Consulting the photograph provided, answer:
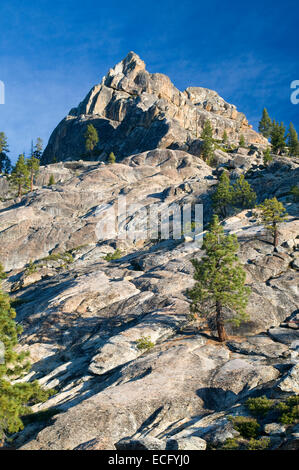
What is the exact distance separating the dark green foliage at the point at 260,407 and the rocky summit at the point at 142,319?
10cm

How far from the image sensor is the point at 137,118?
120m

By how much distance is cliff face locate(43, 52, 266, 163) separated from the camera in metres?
113

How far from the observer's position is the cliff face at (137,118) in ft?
370

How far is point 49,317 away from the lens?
3438cm

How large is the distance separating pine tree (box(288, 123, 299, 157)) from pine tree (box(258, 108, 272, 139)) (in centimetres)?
2943

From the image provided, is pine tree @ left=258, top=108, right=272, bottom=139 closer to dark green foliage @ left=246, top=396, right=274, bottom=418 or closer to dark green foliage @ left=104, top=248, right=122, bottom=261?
dark green foliage @ left=104, top=248, right=122, bottom=261

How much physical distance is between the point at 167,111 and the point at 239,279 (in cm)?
10575

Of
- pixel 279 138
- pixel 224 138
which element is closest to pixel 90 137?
pixel 224 138

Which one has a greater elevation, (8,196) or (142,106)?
(142,106)

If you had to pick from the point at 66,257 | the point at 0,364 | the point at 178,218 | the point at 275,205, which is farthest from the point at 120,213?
the point at 0,364

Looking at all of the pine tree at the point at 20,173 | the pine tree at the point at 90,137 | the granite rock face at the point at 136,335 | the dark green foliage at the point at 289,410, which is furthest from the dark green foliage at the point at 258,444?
the pine tree at the point at 90,137

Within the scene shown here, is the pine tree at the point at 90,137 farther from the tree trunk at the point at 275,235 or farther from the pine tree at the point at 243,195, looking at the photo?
the tree trunk at the point at 275,235

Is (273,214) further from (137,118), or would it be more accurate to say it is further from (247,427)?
(137,118)

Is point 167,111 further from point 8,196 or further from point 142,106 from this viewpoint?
point 8,196
